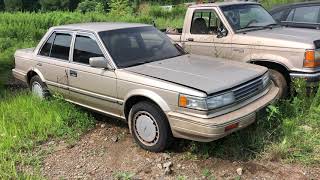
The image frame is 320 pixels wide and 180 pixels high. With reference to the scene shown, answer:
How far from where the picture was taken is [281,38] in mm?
6781

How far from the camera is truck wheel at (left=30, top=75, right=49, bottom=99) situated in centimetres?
734

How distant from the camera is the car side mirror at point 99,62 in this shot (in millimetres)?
5777

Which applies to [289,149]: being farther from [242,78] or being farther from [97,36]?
[97,36]

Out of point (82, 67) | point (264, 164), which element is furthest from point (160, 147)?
point (82, 67)

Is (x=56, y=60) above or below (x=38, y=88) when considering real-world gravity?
above

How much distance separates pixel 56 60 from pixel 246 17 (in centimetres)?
350

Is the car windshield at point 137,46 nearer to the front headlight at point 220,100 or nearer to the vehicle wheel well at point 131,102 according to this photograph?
the vehicle wheel well at point 131,102

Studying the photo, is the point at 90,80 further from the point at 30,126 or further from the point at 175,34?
the point at 175,34

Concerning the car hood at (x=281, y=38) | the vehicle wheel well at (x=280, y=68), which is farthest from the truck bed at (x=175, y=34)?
the vehicle wheel well at (x=280, y=68)

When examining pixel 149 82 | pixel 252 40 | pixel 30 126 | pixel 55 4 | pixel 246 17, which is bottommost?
pixel 30 126

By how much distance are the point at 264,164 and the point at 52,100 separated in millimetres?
3758

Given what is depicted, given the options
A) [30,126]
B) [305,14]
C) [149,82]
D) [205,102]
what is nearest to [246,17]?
[305,14]

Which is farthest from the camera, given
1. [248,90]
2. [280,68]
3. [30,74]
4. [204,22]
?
[204,22]

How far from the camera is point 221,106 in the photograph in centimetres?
495
